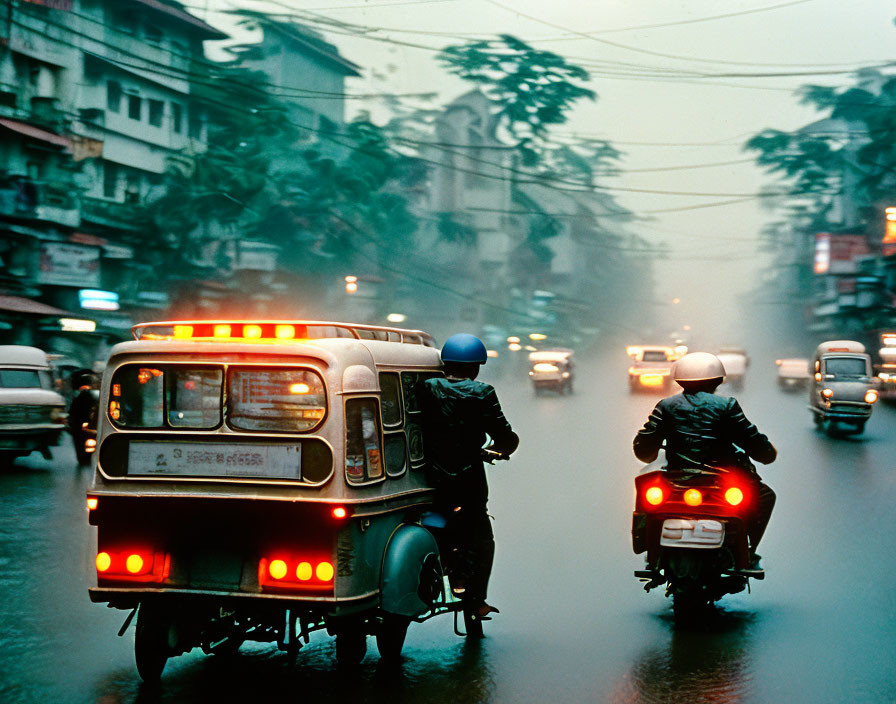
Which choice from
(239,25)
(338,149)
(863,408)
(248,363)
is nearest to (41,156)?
(239,25)

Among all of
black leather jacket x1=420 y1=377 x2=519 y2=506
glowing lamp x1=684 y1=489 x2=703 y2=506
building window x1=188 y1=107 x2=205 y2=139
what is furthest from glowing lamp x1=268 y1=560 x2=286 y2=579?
building window x1=188 y1=107 x2=205 y2=139

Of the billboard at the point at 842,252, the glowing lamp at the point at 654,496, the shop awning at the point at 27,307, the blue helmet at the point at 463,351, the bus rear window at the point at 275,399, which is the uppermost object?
the billboard at the point at 842,252

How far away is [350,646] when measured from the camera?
226 inches

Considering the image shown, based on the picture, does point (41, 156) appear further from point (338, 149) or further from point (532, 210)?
point (532, 210)

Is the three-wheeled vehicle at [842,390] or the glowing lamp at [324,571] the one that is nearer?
the glowing lamp at [324,571]

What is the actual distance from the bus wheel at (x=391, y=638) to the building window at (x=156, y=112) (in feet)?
143

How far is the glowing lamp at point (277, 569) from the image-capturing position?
5242 mm

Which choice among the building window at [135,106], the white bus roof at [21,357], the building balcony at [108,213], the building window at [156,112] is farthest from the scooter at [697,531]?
the building window at [156,112]

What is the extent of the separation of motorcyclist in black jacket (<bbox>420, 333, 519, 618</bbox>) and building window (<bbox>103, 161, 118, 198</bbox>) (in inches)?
1569

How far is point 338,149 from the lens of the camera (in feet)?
195

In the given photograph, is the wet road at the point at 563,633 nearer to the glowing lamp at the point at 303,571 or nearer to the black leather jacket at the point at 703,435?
the glowing lamp at the point at 303,571

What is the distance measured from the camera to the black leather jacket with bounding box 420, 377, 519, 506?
249 inches

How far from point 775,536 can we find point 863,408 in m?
14.3

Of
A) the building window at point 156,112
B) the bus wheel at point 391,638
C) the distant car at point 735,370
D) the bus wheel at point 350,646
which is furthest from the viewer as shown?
the building window at point 156,112
